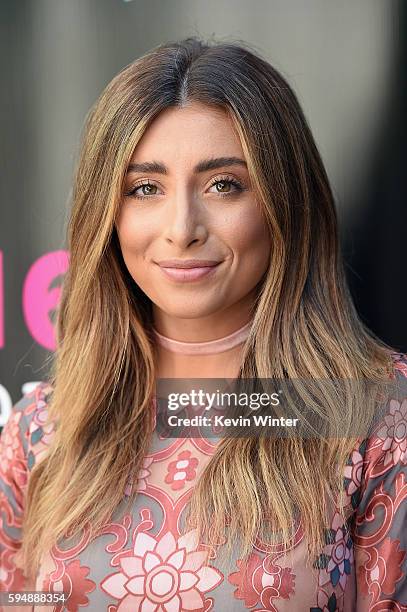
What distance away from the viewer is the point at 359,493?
3.81 ft

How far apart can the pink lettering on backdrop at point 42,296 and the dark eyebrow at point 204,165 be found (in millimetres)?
375

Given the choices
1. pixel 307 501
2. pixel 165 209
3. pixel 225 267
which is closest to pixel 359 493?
pixel 307 501

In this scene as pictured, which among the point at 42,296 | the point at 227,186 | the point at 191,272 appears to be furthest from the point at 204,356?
the point at 42,296

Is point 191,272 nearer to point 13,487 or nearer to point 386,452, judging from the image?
point 386,452

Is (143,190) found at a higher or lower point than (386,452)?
Answer: higher

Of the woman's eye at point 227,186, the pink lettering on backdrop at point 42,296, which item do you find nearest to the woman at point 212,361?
the woman's eye at point 227,186

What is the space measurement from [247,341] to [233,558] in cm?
31

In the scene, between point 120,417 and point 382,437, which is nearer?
point 382,437

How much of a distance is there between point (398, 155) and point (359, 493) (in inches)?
22.0

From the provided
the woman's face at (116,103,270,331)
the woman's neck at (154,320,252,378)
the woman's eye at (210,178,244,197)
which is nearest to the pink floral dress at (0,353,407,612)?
the woman's neck at (154,320,252,378)

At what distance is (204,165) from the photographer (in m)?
1.14

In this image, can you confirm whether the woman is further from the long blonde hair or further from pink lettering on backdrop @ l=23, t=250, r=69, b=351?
pink lettering on backdrop @ l=23, t=250, r=69, b=351

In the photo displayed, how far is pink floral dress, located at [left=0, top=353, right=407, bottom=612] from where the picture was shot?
1.11 meters

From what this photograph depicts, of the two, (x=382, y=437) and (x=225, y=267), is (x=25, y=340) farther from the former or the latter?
(x=382, y=437)
